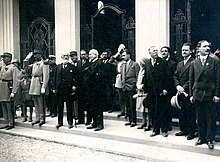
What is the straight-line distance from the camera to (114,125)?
400 inches

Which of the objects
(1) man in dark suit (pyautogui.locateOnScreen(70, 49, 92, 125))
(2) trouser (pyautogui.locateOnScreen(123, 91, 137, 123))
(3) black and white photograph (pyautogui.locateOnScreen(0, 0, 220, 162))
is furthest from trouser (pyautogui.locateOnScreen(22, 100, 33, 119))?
(2) trouser (pyautogui.locateOnScreen(123, 91, 137, 123))

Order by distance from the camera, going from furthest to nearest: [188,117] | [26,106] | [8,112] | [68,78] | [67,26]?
[67,26], [26,106], [8,112], [68,78], [188,117]

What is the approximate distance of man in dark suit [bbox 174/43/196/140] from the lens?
8.11m

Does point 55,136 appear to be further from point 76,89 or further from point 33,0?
point 33,0

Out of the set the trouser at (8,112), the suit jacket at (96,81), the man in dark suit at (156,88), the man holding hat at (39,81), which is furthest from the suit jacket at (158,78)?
the trouser at (8,112)

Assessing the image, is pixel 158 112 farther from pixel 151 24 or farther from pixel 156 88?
pixel 151 24

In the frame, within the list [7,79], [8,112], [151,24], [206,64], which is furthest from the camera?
[8,112]

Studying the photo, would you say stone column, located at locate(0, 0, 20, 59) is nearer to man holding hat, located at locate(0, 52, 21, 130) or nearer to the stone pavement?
man holding hat, located at locate(0, 52, 21, 130)

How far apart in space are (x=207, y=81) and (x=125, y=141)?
7.65ft

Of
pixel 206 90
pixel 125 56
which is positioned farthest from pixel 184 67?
pixel 125 56

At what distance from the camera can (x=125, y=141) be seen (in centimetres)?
863

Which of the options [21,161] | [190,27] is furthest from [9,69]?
[190,27]

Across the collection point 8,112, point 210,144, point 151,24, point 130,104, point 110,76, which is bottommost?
point 210,144

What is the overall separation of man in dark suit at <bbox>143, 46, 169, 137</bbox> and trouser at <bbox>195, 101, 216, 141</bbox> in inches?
43.0
